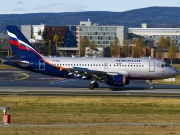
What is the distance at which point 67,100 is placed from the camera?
1761 inches

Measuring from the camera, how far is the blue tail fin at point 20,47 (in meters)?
58.7

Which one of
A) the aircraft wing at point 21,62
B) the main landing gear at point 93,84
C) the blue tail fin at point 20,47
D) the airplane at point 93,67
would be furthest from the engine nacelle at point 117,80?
the aircraft wing at point 21,62

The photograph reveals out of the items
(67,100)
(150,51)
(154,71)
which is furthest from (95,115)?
(150,51)

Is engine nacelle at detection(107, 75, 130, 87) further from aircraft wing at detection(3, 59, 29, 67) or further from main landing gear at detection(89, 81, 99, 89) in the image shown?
aircraft wing at detection(3, 59, 29, 67)

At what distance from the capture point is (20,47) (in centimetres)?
5909

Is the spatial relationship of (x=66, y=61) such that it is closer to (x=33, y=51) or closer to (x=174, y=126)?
(x=33, y=51)

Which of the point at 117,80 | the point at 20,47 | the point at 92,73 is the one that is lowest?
the point at 117,80

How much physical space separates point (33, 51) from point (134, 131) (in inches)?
1251

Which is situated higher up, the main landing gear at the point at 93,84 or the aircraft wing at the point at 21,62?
the aircraft wing at the point at 21,62

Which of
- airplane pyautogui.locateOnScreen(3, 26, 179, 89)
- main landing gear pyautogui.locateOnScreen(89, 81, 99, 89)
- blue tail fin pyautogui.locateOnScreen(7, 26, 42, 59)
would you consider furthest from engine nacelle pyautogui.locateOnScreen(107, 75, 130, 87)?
blue tail fin pyautogui.locateOnScreen(7, 26, 42, 59)

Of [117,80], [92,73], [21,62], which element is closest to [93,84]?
[92,73]

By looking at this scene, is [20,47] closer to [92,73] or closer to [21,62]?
[21,62]

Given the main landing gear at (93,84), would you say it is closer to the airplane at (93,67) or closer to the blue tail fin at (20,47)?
the airplane at (93,67)

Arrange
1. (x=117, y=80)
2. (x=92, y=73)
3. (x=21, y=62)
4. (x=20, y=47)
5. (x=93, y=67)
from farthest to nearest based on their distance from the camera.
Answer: (x=20, y=47) → (x=93, y=67) → (x=21, y=62) → (x=92, y=73) → (x=117, y=80)
